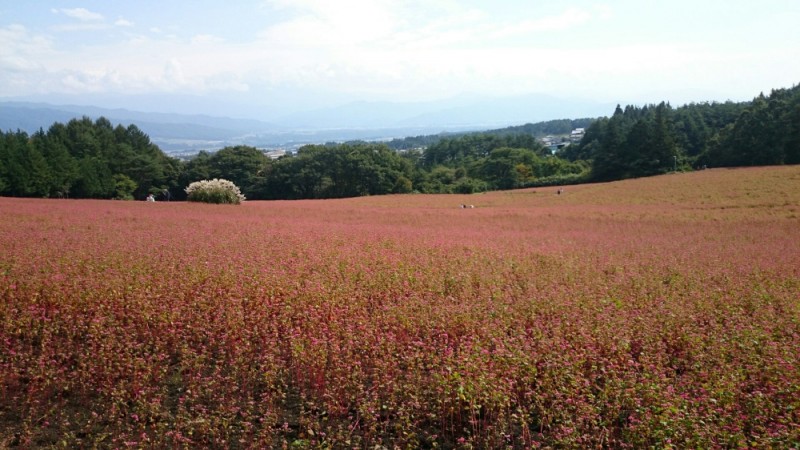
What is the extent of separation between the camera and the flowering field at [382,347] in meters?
5.63

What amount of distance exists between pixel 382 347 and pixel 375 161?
81.9 m

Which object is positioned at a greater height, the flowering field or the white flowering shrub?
the white flowering shrub

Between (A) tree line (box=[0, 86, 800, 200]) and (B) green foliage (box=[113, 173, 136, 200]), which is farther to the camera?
(B) green foliage (box=[113, 173, 136, 200])

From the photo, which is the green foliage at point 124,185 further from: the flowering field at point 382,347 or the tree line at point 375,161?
the flowering field at point 382,347

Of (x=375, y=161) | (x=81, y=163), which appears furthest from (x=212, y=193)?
(x=375, y=161)

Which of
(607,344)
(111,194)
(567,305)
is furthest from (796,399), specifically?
(111,194)

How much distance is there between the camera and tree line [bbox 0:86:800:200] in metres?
66.9

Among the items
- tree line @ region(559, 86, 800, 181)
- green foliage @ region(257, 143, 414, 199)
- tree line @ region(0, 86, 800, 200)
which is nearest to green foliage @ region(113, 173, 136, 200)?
tree line @ region(0, 86, 800, 200)

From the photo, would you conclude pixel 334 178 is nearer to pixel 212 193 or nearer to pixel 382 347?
pixel 212 193

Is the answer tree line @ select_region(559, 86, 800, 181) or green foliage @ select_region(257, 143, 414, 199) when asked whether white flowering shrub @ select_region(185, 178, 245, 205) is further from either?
tree line @ select_region(559, 86, 800, 181)

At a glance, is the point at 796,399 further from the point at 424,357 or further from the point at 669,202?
the point at 669,202

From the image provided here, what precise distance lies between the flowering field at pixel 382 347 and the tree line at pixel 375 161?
6127 cm

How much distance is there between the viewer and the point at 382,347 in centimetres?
716

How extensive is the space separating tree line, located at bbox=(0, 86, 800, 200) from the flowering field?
201ft
